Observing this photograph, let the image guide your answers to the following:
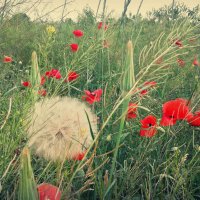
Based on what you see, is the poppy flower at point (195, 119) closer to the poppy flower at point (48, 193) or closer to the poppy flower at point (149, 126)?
the poppy flower at point (149, 126)

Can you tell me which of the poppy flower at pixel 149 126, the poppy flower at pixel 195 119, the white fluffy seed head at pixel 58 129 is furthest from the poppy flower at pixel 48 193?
the poppy flower at pixel 195 119

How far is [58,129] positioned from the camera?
1118mm

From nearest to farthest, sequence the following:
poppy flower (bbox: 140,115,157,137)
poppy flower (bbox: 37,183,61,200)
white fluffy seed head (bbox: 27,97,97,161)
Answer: poppy flower (bbox: 37,183,61,200)
white fluffy seed head (bbox: 27,97,97,161)
poppy flower (bbox: 140,115,157,137)

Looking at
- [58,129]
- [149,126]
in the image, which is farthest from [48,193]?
[149,126]

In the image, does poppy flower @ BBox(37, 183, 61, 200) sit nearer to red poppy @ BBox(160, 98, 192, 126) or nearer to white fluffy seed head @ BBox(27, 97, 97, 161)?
white fluffy seed head @ BBox(27, 97, 97, 161)

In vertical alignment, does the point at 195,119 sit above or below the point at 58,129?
below

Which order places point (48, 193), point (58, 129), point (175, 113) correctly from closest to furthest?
point (48, 193) < point (58, 129) < point (175, 113)

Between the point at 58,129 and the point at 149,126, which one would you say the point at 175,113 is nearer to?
the point at 149,126

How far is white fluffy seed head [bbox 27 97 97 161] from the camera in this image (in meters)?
1.07

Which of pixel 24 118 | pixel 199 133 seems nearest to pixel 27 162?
pixel 24 118

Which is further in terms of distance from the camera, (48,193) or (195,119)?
(195,119)

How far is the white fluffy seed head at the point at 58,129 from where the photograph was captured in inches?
42.3

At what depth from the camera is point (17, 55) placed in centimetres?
405

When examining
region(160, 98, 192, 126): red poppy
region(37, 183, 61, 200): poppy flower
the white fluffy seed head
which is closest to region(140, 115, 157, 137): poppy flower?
region(160, 98, 192, 126): red poppy
